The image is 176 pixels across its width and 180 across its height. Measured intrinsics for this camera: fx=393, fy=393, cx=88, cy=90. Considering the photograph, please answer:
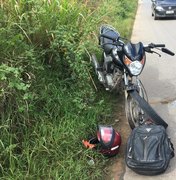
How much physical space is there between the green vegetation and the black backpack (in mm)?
455

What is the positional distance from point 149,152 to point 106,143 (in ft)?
2.05

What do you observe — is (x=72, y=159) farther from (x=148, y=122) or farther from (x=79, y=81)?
(x=79, y=81)

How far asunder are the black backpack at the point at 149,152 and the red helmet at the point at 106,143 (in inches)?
10.8

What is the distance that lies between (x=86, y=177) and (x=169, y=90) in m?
3.65

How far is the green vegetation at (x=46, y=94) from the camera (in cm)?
443

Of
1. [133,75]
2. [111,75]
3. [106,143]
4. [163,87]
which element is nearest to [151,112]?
[133,75]

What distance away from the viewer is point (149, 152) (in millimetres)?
4395

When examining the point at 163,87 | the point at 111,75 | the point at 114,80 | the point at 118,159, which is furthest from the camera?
the point at 163,87

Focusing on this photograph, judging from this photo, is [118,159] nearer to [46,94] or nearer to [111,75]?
[46,94]

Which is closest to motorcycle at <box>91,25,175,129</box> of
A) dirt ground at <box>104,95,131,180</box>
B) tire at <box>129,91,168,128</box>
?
tire at <box>129,91,168,128</box>

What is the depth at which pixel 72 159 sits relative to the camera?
4609 millimetres

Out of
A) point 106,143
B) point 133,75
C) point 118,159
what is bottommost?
point 118,159

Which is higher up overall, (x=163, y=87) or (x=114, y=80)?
(x=114, y=80)

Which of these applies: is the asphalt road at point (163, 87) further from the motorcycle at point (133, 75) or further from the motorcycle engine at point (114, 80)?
the motorcycle engine at point (114, 80)
